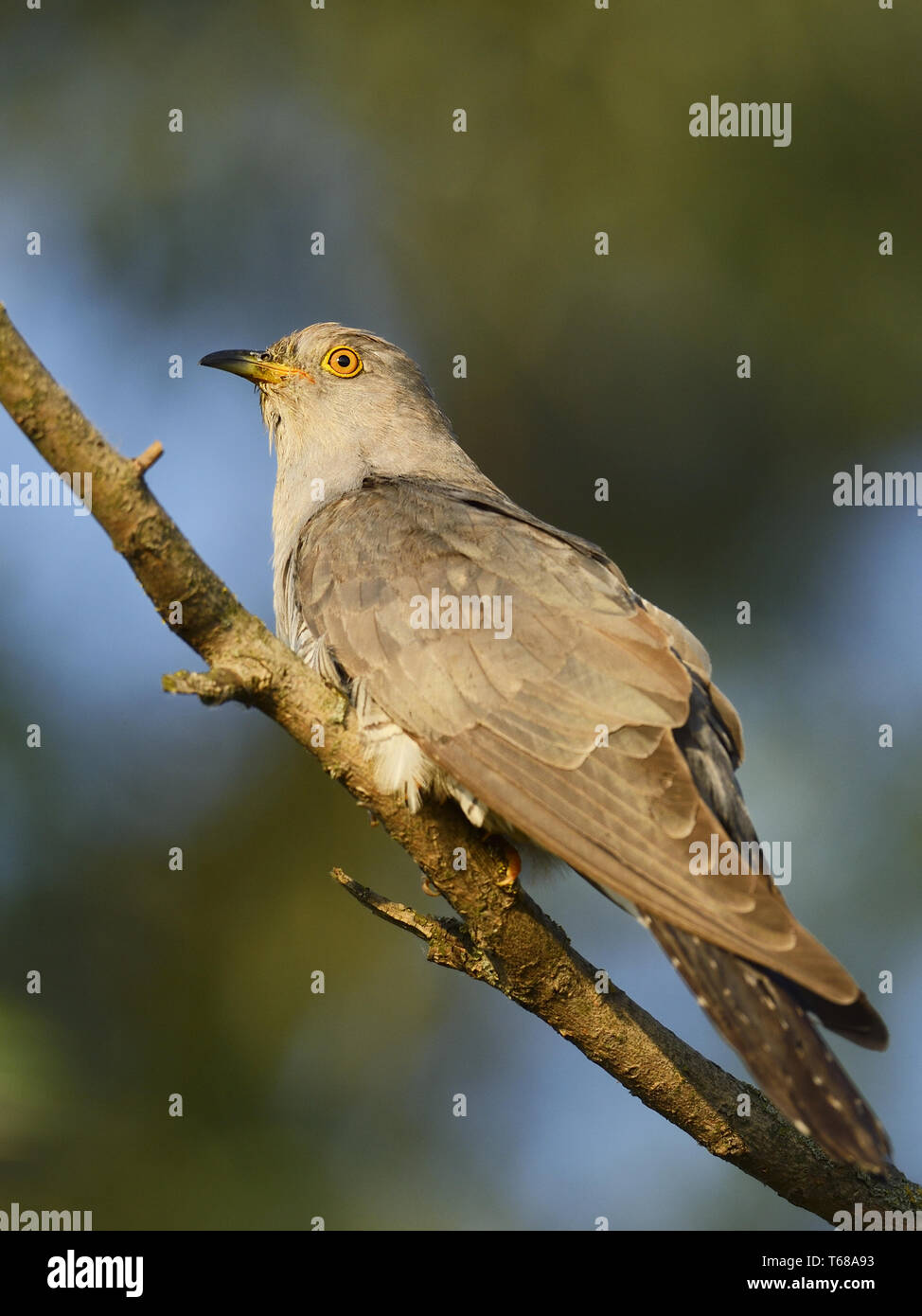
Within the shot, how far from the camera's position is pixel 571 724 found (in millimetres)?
3516

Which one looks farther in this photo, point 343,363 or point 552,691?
point 343,363

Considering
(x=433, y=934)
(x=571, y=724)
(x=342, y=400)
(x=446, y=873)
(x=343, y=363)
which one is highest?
(x=343, y=363)

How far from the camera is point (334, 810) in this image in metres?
6.49

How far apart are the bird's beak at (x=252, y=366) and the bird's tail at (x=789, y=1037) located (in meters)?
3.31

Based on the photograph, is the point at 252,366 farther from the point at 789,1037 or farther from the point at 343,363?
the point at 789,1037

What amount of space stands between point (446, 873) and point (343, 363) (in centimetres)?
291

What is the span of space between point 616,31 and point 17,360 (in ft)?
16.5

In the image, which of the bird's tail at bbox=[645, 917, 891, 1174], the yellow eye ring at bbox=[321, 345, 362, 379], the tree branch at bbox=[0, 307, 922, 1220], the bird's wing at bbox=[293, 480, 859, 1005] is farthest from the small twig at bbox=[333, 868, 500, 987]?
the yellow eye ring at bbox=[321, 345, 362, 379]

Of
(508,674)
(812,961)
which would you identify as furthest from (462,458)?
(812,961)

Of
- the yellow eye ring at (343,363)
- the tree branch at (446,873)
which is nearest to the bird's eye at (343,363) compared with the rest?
the yellow eye ring at (343,363)

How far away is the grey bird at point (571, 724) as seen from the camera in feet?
9.77

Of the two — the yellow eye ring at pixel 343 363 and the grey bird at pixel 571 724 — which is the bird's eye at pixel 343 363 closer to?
the yellow eye ring at pixel 343 363

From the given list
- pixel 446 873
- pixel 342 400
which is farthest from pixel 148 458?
pixel 342 400

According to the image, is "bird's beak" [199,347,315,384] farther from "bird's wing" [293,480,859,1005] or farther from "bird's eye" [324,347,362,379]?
"bird's wing" [293,480,859,1005]
